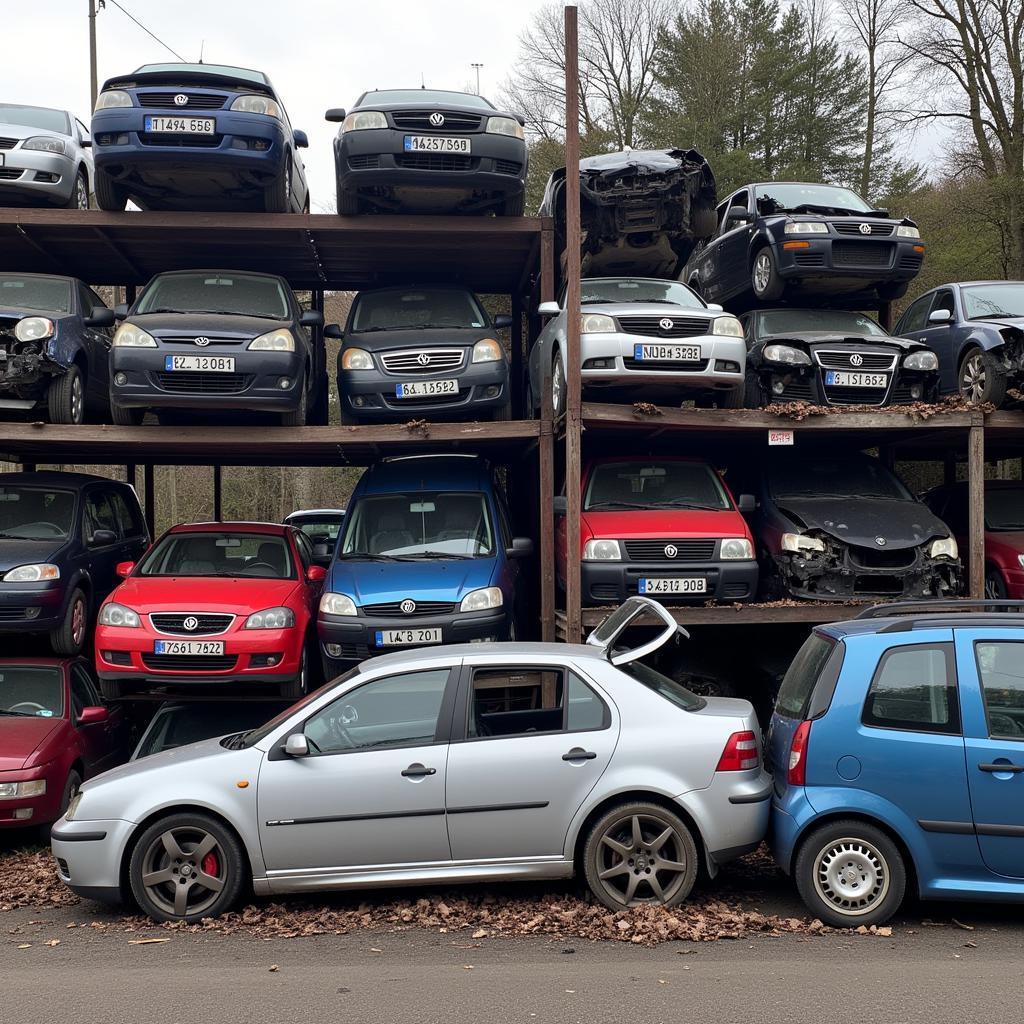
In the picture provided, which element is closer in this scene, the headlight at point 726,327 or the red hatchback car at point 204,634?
the red hatchback car at point 204,634

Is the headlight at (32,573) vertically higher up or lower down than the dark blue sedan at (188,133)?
lower down

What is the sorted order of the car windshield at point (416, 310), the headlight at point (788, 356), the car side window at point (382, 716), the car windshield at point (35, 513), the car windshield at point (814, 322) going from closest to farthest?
the car side window at point (382, 716) → the car windshield at point (35, 513) → the headlight at point (788, 356) → the car windshield at point (416, 310) → the car windshield at point (814, 322)

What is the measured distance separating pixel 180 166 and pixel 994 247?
17675 millimetres

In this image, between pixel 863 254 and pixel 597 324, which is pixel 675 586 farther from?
pixel 863 254

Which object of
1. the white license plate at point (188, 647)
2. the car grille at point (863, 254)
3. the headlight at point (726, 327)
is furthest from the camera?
the car grille at point (863, 254)

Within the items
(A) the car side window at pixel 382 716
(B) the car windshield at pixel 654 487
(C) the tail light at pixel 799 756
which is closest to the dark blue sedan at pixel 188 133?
(B) the car windshield at pixel 654 487

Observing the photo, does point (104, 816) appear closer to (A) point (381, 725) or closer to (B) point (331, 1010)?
(A) point (381, 725)

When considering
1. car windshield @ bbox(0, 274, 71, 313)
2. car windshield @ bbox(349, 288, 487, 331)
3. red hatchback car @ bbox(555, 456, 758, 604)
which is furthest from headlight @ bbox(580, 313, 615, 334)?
car windshield @ bbox(0, 274, 71, 313)

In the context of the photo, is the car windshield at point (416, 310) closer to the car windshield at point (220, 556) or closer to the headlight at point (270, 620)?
the car windshield at point (220, 556)

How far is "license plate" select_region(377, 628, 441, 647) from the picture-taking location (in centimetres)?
816

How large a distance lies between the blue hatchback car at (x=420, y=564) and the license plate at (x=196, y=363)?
162 cm

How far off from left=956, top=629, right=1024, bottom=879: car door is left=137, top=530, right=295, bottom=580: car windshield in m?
5.66

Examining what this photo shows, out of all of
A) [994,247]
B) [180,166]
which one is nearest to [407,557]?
[180,166]

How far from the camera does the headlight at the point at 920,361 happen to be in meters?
9.77
